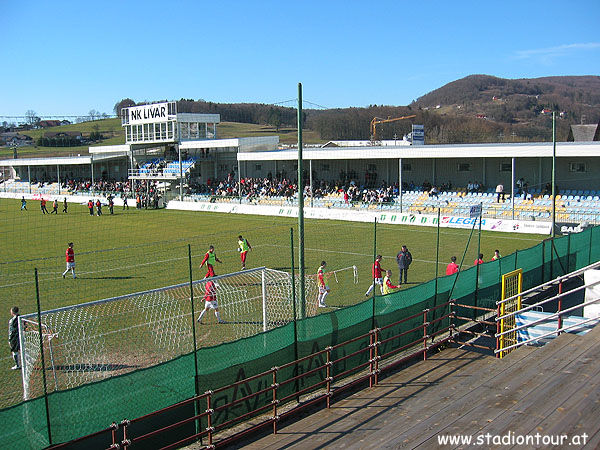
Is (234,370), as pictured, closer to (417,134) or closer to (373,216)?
(373,216)

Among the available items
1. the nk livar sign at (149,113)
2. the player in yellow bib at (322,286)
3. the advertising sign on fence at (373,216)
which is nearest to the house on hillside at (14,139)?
the nk livar sign at (149,113)

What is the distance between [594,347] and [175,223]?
111 feet

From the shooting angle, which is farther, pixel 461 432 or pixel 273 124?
pixel 273 124

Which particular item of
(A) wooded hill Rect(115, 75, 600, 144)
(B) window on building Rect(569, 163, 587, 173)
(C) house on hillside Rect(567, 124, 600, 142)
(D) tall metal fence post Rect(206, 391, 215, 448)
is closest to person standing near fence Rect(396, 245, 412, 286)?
(D) tall metal fence post Rect(206, 391, 215, 448)

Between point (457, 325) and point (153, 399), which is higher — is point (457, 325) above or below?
below

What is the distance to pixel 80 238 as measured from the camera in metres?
34.9

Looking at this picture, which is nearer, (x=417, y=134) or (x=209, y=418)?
(x=209, y=418)

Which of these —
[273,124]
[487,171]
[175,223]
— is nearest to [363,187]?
[487,171]

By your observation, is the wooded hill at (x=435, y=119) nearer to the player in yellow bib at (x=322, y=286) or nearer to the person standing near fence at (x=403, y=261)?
the person standing near fence at (x=403, y=261)

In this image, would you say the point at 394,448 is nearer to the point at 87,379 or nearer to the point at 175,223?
the point at 87,379

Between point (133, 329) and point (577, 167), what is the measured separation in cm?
3380

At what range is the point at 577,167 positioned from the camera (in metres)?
37.8

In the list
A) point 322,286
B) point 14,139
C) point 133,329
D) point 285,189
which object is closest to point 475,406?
point 322,286

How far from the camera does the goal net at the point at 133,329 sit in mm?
11344
